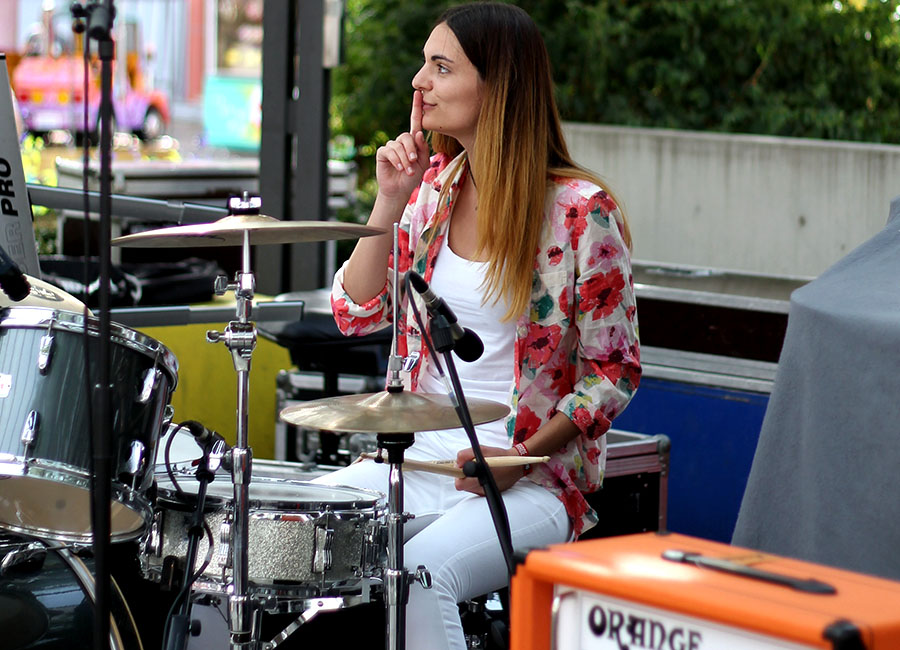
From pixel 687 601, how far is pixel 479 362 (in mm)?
1296

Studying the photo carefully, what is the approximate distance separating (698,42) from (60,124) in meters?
10.8

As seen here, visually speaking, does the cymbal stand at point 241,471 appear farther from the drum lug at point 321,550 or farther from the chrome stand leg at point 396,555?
the chrome stand leg at point 396,555

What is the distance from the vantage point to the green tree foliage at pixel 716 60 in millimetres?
7070

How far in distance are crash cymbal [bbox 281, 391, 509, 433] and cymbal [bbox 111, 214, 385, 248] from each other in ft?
1.09

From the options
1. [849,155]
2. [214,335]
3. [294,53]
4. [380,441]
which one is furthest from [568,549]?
[849,155]

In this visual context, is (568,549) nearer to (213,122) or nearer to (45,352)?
(45,352)

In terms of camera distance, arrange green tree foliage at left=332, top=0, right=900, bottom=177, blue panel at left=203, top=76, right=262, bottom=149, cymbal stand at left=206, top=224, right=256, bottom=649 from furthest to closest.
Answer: blue panel at left=203, top=76, right=262, bottom=149, green tree foliage at left=332, top=0, right=900, bottom=177, cymbal stand at left=206, top=224, right=256, bottom=649

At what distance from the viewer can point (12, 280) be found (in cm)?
216

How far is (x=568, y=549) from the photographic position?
164 centimetres

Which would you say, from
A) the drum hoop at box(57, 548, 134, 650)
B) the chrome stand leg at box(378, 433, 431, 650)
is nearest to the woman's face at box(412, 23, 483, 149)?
the chrome stand leg at box(378, 433, 431, 650)

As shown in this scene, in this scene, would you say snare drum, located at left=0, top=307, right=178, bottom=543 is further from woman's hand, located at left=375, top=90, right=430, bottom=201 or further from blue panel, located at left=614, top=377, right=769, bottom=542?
blue panel, located at left=614, top=377, right=769, bottom=542

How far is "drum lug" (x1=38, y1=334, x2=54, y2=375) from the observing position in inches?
94.2

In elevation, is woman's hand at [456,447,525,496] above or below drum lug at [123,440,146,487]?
below

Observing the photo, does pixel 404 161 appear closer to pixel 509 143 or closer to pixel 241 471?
pixel 509 143
